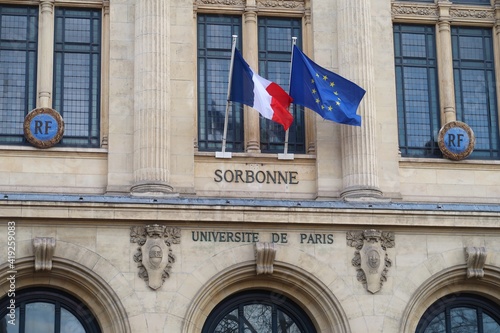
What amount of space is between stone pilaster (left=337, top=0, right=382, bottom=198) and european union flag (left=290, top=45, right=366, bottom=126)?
59 cm

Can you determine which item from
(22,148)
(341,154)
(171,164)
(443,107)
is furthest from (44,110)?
(443,107)

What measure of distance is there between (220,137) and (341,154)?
3.39 m

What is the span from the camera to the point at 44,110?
35094 mm

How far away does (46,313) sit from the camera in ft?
111

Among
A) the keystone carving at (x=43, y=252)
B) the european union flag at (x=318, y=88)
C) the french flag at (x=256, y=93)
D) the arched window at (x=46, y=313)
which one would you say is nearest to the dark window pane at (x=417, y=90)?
the european union flag at (x=318, y=88)

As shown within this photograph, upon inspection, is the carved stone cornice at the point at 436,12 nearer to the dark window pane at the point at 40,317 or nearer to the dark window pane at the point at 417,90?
the dark window pane at the point at 417,90

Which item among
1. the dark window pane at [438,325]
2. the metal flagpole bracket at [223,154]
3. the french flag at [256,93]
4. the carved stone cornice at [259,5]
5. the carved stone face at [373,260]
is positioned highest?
the carved stone cornice at [259,5]

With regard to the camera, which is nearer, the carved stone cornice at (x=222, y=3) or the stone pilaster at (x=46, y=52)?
the stone pilaster at (x=46, y=52)

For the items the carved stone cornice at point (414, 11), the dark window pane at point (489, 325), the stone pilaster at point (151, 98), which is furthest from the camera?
the carved stone cornice at point (414, 11)

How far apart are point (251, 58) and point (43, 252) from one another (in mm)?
8234

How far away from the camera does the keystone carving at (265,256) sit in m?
33.8

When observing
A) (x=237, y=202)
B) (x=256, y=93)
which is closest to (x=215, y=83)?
(x=256, y=93)

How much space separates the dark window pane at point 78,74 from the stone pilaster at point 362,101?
6822 millimetres

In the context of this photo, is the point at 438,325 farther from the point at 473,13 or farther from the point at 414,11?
the point at 473,13
